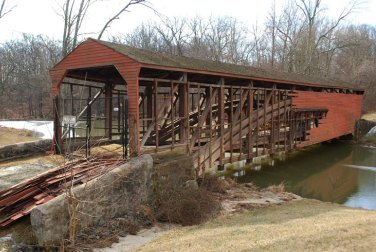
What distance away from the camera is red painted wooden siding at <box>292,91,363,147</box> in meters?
22.3

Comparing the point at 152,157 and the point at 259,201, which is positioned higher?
the point at 152,157

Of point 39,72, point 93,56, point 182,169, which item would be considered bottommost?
point 182,169

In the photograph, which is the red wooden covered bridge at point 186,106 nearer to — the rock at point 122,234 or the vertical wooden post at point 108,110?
the vertical wooden post at point 108,110

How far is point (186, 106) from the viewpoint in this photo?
42.7ft

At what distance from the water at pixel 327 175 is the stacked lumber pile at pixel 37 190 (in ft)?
30.5

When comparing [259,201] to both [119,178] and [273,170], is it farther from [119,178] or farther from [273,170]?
[273,170]

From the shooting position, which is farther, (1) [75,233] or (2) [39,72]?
(2) [39,72]

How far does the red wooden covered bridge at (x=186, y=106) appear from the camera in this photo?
1112cm

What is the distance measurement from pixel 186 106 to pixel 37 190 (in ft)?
19.6

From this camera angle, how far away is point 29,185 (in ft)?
29.3

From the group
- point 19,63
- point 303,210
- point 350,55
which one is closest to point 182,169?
point 303,210

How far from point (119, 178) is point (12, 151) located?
269 inches

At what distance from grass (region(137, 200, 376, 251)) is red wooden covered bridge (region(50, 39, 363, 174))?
3450mm

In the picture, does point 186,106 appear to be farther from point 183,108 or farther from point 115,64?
point 115,64
